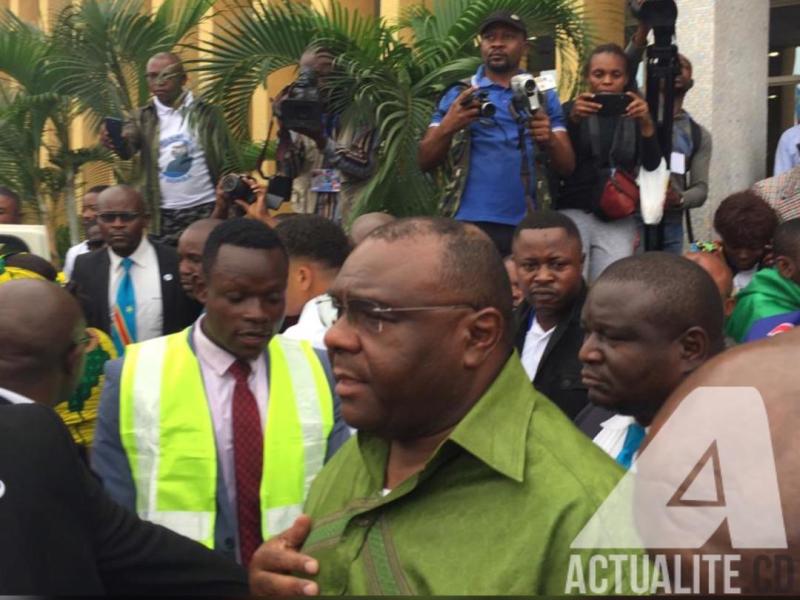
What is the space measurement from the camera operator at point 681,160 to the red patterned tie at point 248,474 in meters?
3.85

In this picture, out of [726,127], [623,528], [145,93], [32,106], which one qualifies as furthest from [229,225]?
[32,106]

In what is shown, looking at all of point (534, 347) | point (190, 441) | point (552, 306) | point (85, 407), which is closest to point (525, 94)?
point (552, 306)

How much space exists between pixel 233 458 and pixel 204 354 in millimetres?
356

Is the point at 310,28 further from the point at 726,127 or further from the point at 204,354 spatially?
the point at 204,354

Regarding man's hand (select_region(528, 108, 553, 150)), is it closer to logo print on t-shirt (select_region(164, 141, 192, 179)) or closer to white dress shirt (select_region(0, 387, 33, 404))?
logo print on t-shirt (select_region(164, 141, 192, 179))

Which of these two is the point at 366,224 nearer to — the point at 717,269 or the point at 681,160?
the point at 717,269

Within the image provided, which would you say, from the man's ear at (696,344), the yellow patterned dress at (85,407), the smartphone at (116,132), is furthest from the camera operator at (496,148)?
the man's ear at (696,344)

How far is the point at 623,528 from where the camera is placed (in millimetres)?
2209

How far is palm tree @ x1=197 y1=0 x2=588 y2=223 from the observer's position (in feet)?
27.4

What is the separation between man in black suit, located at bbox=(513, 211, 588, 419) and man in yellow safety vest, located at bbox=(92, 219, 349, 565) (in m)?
1.31

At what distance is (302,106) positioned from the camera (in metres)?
7.59

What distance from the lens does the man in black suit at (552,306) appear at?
5.11 metres

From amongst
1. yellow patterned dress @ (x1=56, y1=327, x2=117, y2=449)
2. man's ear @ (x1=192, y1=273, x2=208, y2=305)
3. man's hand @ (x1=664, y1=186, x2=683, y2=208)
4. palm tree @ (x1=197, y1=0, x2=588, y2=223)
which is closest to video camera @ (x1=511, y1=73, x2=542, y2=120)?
man's hand @ (x1=664, y1=186, x2=683, y2=208)

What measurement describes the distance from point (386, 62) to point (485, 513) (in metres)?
6.84
